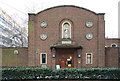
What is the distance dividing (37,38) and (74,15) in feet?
21.8

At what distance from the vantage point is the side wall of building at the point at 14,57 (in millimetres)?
17578

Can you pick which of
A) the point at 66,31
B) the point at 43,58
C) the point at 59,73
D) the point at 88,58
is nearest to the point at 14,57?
the point at 43,58

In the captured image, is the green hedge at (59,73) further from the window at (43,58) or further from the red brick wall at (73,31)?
the window at (43,58)

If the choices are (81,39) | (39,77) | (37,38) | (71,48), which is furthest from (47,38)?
(39,77)

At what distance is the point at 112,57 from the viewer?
17.5 meters

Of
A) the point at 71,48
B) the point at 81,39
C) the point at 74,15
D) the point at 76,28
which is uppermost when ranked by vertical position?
the point at 74,15

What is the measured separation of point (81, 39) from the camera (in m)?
17.4

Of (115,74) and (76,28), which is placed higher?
(76,28)

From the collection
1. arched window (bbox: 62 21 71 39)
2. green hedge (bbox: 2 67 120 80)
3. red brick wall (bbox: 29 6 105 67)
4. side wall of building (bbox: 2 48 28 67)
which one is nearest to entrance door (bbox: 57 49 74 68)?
red brick wall (bbox: 29 6 105 67)

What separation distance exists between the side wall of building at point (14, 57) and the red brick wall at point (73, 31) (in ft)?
4.04

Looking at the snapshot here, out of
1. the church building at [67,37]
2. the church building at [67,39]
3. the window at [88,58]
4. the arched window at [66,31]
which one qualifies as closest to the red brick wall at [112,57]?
the church building at [67,39]

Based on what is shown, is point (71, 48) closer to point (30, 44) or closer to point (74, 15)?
point (74, 15)

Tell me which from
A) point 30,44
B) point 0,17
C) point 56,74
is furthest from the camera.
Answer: point 0,17

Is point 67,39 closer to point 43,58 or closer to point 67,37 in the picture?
point 67,37
